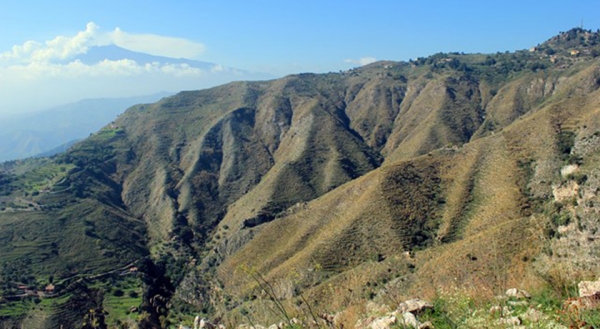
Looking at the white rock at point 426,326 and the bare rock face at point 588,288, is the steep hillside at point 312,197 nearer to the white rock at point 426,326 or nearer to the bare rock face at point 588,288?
the bare rock face at point 588,288

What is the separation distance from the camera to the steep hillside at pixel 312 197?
1266 inches

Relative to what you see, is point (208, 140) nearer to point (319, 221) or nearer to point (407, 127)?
point (407, 127)

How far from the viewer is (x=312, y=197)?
76250 millimetres

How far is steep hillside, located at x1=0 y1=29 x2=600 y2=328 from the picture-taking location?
32.2 metres

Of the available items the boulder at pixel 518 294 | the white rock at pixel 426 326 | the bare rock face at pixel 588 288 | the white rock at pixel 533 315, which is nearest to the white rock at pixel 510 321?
the white rock at pixel 533 315

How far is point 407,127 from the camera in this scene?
106 metres

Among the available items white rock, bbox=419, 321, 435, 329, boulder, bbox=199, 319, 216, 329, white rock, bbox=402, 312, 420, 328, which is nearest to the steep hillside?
white rock, bbox=402, 312, 420, 328

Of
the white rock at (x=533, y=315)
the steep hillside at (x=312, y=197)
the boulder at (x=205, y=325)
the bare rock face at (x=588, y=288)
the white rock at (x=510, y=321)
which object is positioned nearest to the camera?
the white rock at (x=510, y=321)

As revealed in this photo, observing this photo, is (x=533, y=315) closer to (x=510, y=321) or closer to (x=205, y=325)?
(x=510, y=321)

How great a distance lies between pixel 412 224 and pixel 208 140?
73739 millimetres

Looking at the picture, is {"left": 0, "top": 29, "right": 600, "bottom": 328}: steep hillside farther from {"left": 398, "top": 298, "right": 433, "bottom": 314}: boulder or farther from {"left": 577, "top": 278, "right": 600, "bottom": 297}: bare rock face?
→ {"left": 398, "top": 298, "right": 433, "bottom": 314}: boulder

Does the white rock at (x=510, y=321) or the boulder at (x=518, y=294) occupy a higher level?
the white rock at (x=510, y=321)

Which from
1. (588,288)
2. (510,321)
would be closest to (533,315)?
(510,321)

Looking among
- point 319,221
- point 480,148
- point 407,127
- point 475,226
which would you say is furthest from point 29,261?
point 407,127
